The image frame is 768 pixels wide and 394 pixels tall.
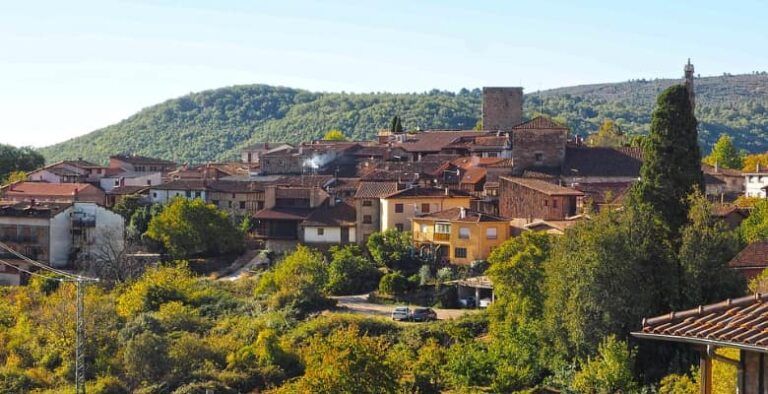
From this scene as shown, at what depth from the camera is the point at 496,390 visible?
30359mm

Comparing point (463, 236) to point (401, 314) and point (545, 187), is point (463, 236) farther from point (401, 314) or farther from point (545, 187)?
point (401, 314)

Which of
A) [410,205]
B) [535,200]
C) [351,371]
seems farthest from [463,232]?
[351,371]

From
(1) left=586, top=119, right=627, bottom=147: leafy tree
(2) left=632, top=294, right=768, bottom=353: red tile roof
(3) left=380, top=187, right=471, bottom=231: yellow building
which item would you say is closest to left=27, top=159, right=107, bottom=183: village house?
(3) left=380, top=187, right=471, bottom=231: yellow building

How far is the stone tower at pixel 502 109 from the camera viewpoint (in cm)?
7938

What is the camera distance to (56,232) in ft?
176

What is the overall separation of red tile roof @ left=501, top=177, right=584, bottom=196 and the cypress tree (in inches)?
514

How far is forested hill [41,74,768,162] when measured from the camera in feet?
425

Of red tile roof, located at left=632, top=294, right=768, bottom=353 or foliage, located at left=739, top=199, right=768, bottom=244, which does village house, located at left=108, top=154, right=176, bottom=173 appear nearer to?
foliage, located at left=739, top=199, right=768, bottom=244

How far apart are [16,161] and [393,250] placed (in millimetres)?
45247

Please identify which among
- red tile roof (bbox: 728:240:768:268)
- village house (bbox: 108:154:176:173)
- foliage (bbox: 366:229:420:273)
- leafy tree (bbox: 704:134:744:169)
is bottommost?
foliage (bbox: 366:229:420:273)

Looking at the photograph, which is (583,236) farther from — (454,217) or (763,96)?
(763,96)

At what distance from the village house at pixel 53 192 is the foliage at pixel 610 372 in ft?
129

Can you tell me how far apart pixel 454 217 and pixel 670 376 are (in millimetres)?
20406

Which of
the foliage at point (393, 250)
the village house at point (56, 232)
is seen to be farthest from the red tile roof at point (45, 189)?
the foliage at point (393, 250)
